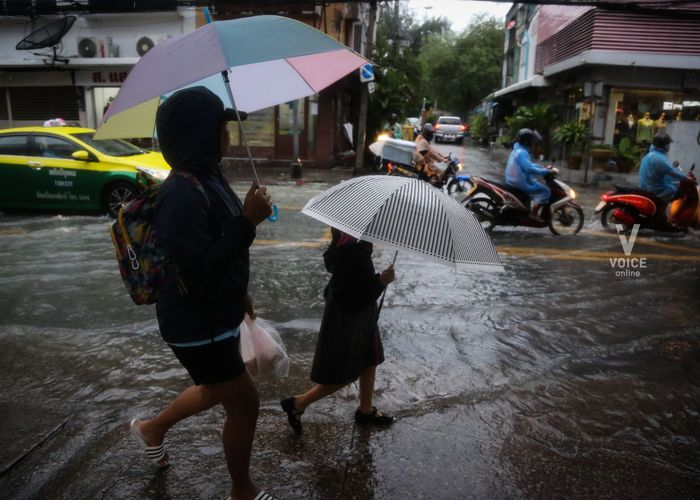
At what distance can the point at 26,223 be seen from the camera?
934 centimetres

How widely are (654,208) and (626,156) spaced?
854cm

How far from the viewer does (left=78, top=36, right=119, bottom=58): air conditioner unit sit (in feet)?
58.3

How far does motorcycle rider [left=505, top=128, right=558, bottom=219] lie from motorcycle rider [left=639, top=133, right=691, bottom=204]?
1.54 m

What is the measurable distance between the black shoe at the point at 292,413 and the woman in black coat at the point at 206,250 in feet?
Answer: 2.79

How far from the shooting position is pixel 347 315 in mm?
2961

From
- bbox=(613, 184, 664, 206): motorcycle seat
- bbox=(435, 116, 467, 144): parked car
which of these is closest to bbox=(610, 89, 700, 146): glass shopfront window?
bbox=(613, 184, 664, 206): motorcycle seat

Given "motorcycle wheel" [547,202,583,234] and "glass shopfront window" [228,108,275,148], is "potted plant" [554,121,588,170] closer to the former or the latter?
"motorcycle wheel" [547,202,583,234]

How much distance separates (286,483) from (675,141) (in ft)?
Answer: 47.7

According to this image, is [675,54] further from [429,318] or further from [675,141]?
[429,318]

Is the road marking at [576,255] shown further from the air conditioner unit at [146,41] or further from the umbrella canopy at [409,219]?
the air conditioner unit at [146,41]

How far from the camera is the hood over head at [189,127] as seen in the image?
2.16m

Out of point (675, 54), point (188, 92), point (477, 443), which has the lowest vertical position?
point (477, 443)

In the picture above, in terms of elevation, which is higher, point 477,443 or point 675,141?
point 675,141

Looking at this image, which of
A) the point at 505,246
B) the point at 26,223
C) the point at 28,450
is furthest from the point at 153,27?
the point at 28,450
